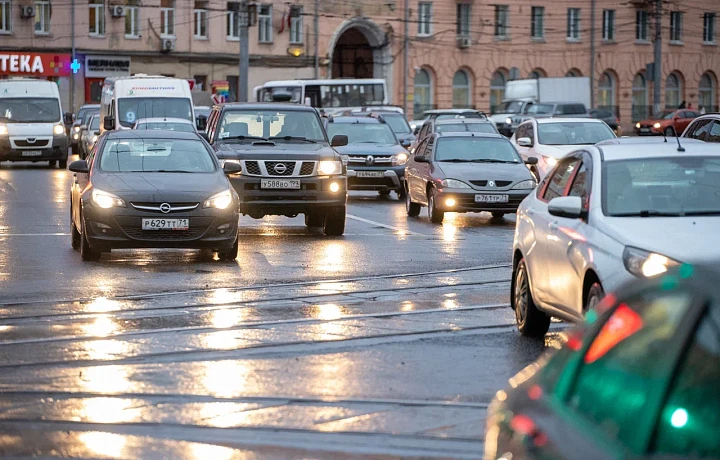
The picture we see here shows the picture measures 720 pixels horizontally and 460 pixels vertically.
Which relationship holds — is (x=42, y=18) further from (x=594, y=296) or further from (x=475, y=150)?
(x=594, y=296)

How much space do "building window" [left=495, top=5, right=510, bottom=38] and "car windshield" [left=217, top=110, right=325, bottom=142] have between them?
55307 millimetres

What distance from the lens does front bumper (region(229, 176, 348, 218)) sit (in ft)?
64.6

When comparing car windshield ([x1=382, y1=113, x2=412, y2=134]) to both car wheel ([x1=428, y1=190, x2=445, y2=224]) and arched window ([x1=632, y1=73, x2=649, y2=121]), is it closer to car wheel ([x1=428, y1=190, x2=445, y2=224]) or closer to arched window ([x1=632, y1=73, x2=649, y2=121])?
car wheel ([x1=428, y1=190, x2=445, y2=224])

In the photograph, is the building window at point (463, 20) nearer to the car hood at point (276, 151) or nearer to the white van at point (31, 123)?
the white van at point (31, 123)

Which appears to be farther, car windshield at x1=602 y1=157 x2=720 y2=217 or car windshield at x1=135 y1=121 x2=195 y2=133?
car windshield at x1=135 y1=121 x2=195 y2=133

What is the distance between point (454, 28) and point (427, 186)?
5144cm

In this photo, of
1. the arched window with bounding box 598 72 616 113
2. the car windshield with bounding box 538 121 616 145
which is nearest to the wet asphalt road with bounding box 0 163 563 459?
the car windshield with bounding box 538 121 616 145

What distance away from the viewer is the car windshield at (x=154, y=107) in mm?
36688

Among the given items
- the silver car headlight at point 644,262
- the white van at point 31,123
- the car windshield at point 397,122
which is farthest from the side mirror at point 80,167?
the white van at point 31,123

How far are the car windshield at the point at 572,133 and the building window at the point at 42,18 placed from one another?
38.3 m

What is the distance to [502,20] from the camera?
7556 centimetres

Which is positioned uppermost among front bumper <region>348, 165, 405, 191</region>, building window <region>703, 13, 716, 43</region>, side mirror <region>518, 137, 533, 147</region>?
building window <region>703, 13, 716, 43</region>

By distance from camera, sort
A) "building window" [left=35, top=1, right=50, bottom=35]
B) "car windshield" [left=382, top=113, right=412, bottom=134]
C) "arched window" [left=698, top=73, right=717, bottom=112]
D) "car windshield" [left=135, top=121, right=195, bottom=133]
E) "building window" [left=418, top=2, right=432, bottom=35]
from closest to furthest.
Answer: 1. "car windshield" [left=135, top=121, right=195, bottom=133]
2. "car windshield" [left=382, top=113, right=412, bottom=134]
3. "building window" [left=35, top=1, right=50, bottom=35]
4. "building window" [left=418, top=2, right=432, bottom=35]
5. "arched window" [left=698, top=73, right=717, bottom=112]

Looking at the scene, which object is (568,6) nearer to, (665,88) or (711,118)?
(665,88)
